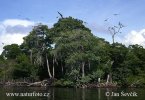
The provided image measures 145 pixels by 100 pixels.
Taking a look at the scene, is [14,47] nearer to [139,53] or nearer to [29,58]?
[29,58]

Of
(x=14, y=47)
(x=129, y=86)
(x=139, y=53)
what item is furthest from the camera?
(x=14, y=47)

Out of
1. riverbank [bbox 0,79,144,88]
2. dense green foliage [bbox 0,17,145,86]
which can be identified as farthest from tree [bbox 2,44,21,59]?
riverbank [bbox 0,79,144,88]

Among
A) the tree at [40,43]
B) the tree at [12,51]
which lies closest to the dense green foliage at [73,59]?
the tree at [40,43]

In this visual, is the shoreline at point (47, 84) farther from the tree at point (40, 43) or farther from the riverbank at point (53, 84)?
the tree at point (40, 43)

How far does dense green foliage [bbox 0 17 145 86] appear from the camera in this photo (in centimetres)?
6962

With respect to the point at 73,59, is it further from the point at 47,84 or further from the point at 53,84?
the point at 47,84

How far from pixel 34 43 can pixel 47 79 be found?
977 centimetres

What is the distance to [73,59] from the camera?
67.5 meters

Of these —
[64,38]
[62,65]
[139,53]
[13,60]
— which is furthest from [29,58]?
[139,53]

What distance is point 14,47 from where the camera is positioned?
9112 centimetres

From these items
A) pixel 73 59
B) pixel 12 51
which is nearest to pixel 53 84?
pixel 73 59

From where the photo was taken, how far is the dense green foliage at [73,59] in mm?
69625

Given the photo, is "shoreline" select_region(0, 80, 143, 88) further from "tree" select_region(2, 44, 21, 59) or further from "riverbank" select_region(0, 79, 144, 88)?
"tree" select_region(2, 44, 21, 59)

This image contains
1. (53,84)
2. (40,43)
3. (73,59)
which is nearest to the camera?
(73,59)
